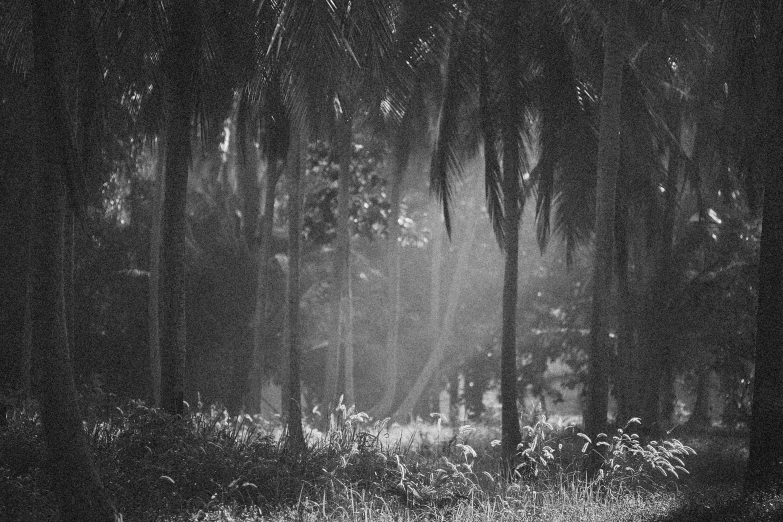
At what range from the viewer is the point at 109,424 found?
11102 mm

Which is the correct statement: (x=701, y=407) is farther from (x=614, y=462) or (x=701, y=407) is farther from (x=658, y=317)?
(x=614, y=462)

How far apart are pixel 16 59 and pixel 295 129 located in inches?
218

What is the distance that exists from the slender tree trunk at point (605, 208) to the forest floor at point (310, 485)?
1.55 meters

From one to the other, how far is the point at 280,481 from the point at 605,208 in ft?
18.8

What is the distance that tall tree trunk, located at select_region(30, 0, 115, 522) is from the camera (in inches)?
286

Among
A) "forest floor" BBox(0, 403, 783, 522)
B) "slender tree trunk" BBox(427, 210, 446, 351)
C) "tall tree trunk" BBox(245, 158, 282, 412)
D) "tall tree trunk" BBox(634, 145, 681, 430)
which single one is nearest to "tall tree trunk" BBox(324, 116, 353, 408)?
"tall tree trunk" BBox(245, 158, 282, 412)

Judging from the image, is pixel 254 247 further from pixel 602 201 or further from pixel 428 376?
pixel 602 201

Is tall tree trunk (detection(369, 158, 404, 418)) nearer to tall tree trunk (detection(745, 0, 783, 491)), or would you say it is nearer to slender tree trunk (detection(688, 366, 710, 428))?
slender tree trunk (detection(688, 366, 710, 428))

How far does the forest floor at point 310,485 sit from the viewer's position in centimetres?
785

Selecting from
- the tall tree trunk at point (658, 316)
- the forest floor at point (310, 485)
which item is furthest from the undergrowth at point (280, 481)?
the tall tree trunk at point (658, 316)

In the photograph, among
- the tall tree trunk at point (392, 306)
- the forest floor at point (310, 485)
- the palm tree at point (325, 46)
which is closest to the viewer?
the forest floor at point (310, 485)

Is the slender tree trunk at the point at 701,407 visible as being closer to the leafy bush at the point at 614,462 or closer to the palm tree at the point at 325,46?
the leafy bush at the point at 614,462

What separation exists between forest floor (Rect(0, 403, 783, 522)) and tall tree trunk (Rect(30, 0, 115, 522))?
561 mm

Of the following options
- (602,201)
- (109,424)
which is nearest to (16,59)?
(109,424)
